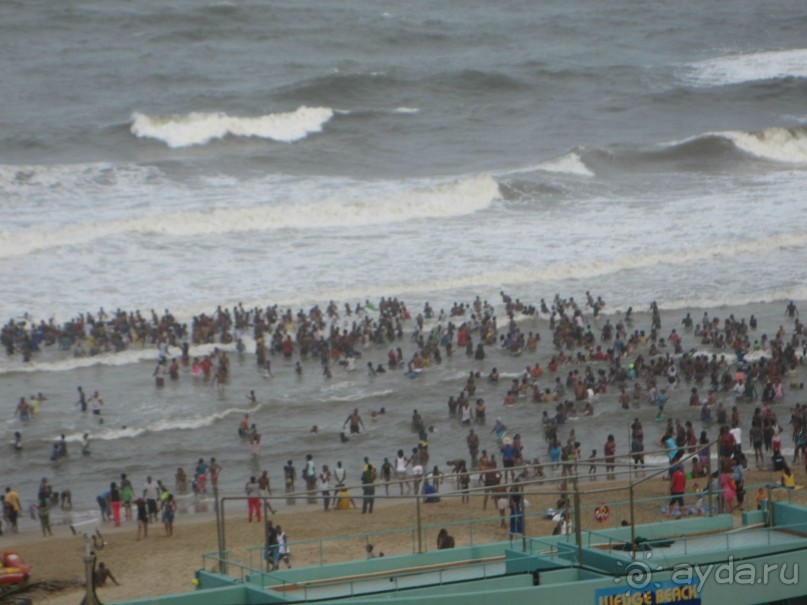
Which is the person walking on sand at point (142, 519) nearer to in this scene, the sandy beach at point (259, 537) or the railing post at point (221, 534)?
the sandy beach at point (259, 537)

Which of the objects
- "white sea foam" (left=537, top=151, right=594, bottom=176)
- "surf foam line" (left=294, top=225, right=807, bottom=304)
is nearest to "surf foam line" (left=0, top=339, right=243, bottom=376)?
"surf foam line" (left=294, top=225, right=807, bottom=304)

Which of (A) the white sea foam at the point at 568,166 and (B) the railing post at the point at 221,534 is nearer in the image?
(B) the railing post at the point at 221,534

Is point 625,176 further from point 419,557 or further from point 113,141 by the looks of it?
point 419,557

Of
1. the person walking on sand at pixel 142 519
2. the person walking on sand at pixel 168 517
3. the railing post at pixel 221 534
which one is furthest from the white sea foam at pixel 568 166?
the railing post at pixel 221 534

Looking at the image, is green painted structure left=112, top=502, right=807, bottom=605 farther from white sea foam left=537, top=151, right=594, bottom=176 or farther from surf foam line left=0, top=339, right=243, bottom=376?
white sea foam left=537, top=151, right=594, bottom=176

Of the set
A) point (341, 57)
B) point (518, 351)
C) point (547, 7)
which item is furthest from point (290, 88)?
point (518, 351)

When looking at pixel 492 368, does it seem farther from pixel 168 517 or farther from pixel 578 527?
pixel 578 527

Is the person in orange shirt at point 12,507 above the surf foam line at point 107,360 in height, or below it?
below
